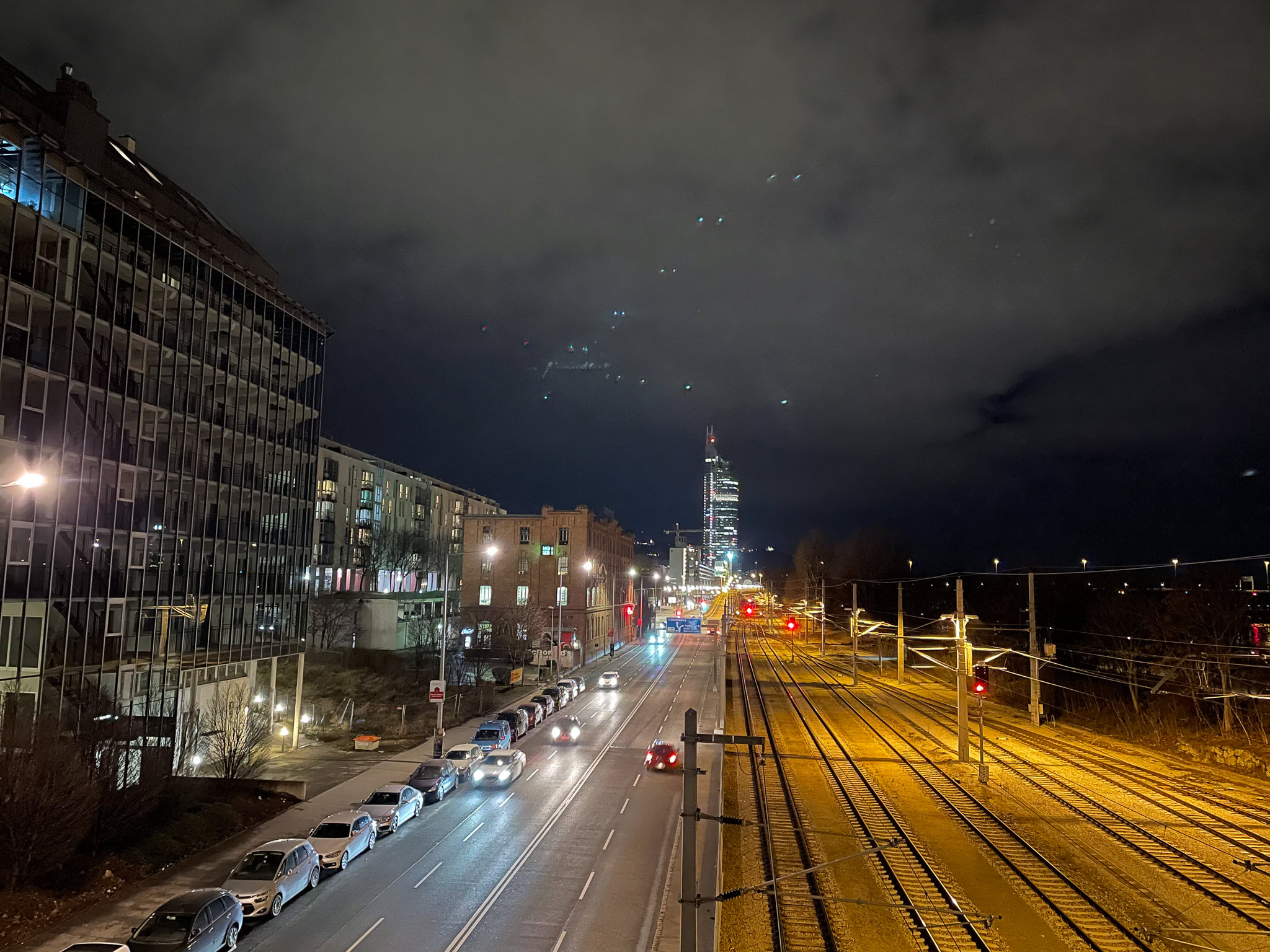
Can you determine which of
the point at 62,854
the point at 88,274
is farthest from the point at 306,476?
the point at 62,854

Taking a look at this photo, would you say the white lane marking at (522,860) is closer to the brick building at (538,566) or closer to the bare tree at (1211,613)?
the bare tree at (1211,613)

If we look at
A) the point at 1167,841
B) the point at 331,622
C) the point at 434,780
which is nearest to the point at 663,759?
the point at 434,780

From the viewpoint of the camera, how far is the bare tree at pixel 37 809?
645 inches

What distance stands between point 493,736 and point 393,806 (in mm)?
10779

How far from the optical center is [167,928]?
45.9ft

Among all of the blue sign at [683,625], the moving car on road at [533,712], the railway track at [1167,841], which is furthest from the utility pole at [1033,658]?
the blue sign at [683,625]

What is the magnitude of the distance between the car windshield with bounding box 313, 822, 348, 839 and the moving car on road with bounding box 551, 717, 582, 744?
57.4 ft

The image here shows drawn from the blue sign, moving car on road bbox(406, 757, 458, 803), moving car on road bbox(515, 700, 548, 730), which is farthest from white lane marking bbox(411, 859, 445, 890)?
the blue sign

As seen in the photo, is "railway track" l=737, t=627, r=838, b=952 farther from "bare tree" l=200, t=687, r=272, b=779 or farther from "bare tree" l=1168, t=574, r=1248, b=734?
"bare tree" l=1168, t=574, r=1248, b=734

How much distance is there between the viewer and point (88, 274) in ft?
87.8

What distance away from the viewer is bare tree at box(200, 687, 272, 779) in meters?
26.0

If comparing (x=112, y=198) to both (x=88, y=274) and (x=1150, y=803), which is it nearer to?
(x=88, y=274)

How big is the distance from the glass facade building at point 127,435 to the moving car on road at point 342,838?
5851 mm

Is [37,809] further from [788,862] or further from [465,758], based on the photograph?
[788,862]
